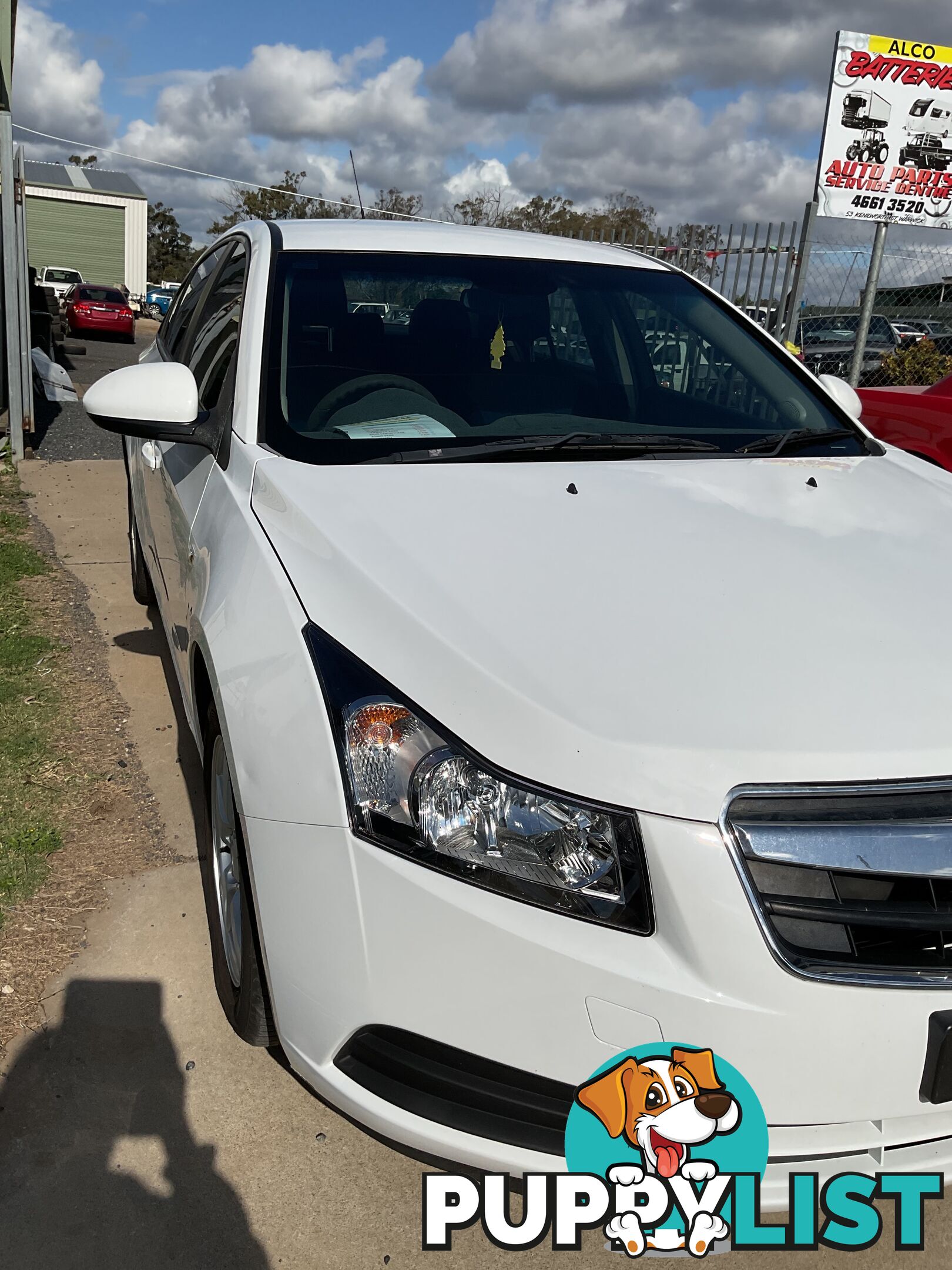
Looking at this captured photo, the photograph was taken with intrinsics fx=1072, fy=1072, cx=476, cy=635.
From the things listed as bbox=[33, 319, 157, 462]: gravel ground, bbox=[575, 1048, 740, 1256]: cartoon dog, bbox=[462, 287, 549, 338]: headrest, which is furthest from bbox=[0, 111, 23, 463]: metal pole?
bbox=[575, 1048, 740, 1256]: cartoon dog

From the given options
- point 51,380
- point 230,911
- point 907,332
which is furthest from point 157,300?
point 230,911

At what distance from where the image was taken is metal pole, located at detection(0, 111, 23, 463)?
8.25m

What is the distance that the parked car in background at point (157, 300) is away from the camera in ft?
130

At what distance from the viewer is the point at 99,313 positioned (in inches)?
1054

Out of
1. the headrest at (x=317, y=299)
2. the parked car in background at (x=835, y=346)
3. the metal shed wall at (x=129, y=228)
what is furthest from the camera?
the metal shed wall at (x=129, y=228)

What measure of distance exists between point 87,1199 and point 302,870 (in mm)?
831

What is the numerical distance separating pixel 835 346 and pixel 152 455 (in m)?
10.1

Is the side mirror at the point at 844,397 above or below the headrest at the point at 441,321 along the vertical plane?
below

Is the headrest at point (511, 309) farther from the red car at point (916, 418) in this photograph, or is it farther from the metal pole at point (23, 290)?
the metal pole at point (23, 290)

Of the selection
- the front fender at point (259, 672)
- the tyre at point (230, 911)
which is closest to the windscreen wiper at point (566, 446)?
the front fender at point (259, 672)

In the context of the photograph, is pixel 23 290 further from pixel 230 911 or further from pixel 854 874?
pixel 854 874

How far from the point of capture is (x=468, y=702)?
1.58 m

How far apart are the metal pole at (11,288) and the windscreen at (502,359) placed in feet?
21.6

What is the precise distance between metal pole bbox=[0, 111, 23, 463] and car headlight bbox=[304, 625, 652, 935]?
8038 mm
